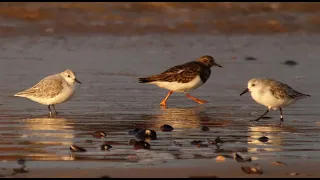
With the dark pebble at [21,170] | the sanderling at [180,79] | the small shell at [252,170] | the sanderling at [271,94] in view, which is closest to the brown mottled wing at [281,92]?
the sanderling at [271,94]

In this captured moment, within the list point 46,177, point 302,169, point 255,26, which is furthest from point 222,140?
point 255,26

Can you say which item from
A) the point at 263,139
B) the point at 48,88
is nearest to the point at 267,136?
the point at 263,139

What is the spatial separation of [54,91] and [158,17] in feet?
47.1

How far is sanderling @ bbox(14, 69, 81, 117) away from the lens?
11.4 m

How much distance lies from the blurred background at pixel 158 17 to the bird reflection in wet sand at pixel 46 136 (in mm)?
11820

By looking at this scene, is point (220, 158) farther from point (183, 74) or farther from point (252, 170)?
point (183, 74)

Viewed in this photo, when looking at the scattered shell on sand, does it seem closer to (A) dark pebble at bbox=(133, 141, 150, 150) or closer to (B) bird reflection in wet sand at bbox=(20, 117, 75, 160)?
(A) dark pebble at bbox=(133, 141, 150, 150)

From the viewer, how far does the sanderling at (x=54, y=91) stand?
11.4m

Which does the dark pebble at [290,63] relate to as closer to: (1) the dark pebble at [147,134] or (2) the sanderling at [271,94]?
(2) the sanderling at [271,94]

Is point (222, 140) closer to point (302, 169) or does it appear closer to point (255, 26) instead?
point (302, 169)

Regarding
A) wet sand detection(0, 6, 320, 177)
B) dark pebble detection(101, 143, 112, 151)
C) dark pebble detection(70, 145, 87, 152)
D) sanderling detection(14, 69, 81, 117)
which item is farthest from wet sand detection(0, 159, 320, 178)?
sanderling detection(14, 69, 81, 117)

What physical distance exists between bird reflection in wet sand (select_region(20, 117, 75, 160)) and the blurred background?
11820 mm

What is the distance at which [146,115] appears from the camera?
37.1 feet

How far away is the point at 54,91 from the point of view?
37.4 ft
